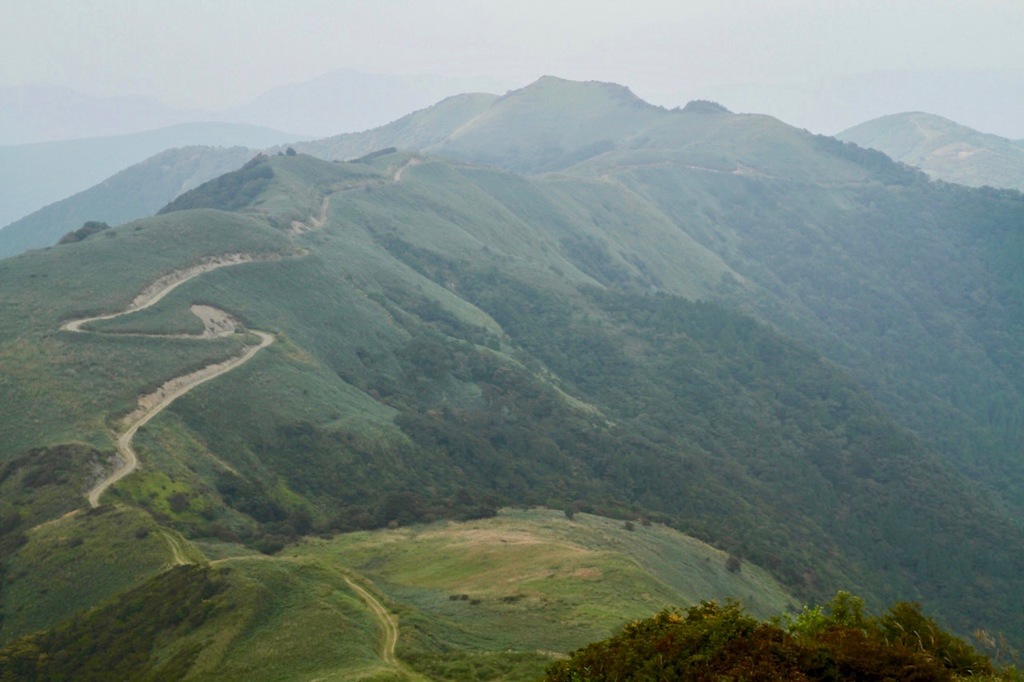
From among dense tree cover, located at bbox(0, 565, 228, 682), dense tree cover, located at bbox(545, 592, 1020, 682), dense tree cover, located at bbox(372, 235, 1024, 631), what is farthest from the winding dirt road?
dense tree cover, located at bbox(372, 235, 1024, 631)

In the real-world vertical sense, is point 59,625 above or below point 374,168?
below

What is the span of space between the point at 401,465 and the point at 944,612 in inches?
2685

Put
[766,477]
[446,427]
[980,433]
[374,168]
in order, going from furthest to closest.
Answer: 1. [374,168]
2. [980,433]
3. [766,477]
4. [446,427]

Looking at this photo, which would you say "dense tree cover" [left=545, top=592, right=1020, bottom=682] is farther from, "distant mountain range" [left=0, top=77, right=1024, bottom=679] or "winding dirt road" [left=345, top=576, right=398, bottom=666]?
"winding dirt road" [left=345, top=576, right=398, bottom=666]

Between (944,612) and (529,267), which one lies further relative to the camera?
(529,267)

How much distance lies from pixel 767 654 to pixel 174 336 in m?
71.4

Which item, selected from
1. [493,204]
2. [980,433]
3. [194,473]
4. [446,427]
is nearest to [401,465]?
[446,427]

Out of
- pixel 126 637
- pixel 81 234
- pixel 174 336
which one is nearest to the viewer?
pixel 126 637

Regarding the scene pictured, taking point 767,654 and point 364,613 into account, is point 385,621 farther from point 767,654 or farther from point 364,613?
point 767,654

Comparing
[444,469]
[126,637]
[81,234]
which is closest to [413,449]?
[444,469]

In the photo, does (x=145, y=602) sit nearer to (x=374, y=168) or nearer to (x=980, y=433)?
(x=374, y=168)

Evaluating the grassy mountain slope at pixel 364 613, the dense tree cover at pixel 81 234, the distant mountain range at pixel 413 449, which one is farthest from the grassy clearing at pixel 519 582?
the dense tree cover at pixel 81 234

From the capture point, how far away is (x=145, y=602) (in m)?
37.1

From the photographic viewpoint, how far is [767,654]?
2097 centimetres
